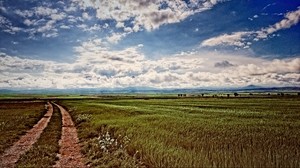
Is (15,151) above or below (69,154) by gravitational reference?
above

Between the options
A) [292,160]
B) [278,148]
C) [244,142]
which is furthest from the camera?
[244,142]

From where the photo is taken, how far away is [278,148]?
1440 centimetres

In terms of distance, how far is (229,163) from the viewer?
1188cm

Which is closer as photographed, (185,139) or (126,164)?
(126,164)

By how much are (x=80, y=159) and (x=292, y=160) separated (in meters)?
10.7

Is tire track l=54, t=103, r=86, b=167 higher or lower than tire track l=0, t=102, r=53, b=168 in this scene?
lower

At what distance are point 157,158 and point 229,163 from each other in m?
3.21

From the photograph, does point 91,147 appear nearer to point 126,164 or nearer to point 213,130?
point 126,164

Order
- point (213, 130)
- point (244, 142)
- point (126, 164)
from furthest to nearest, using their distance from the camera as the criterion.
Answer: point (213, 130) → point (244, 142) → point (126, 164)

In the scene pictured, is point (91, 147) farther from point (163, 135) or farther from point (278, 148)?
point (278, 148)

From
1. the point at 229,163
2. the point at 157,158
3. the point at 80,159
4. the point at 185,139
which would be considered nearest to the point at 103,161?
the point at 80,159

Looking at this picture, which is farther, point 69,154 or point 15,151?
→ point 15,151

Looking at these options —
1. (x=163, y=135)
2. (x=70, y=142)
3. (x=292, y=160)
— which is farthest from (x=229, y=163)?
(x=70, y=142)

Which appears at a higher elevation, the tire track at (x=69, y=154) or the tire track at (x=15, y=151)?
the tire track at (x=15, y=151)
